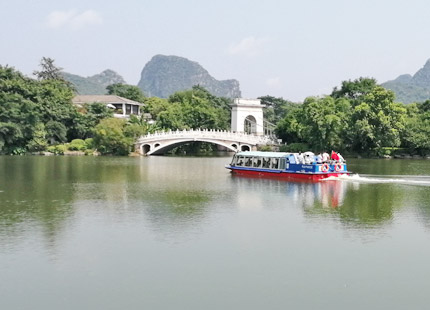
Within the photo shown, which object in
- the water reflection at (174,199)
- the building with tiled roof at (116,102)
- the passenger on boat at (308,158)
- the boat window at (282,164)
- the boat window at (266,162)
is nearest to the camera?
the water reflection at (174,199)

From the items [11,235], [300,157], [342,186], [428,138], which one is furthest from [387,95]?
[11,235]

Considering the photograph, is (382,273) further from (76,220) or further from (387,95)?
(387,95)

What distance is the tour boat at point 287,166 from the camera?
90.8ft

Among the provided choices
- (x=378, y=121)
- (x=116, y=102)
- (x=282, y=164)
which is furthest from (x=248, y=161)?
(x=116, y=102)

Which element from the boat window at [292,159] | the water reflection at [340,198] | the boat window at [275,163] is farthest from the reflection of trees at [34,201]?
Answer: the boat window at [292,159]

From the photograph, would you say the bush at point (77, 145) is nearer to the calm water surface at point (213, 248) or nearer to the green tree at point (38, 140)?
the green tree at point (38, 140)

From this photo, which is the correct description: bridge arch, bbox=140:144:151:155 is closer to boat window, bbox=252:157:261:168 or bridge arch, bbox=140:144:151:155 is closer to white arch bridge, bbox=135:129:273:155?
white arch bridge, bbox=135:129:273:155

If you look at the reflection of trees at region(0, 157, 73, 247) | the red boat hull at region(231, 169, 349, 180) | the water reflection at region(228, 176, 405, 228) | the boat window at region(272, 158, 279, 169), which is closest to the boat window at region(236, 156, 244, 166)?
the red boat hull at region(231, 169, 349, 180)

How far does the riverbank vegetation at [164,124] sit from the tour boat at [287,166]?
56.0 feet

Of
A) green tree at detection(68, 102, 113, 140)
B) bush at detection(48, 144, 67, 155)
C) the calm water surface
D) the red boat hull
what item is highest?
green tree at detection(68, 102, 113, 140)

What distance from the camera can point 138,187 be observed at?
24.4 meters

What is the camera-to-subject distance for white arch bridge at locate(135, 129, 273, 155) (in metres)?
51.5

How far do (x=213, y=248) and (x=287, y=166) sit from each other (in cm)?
1626

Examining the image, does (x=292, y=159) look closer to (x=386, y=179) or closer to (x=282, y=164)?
(x=282, y=164)
